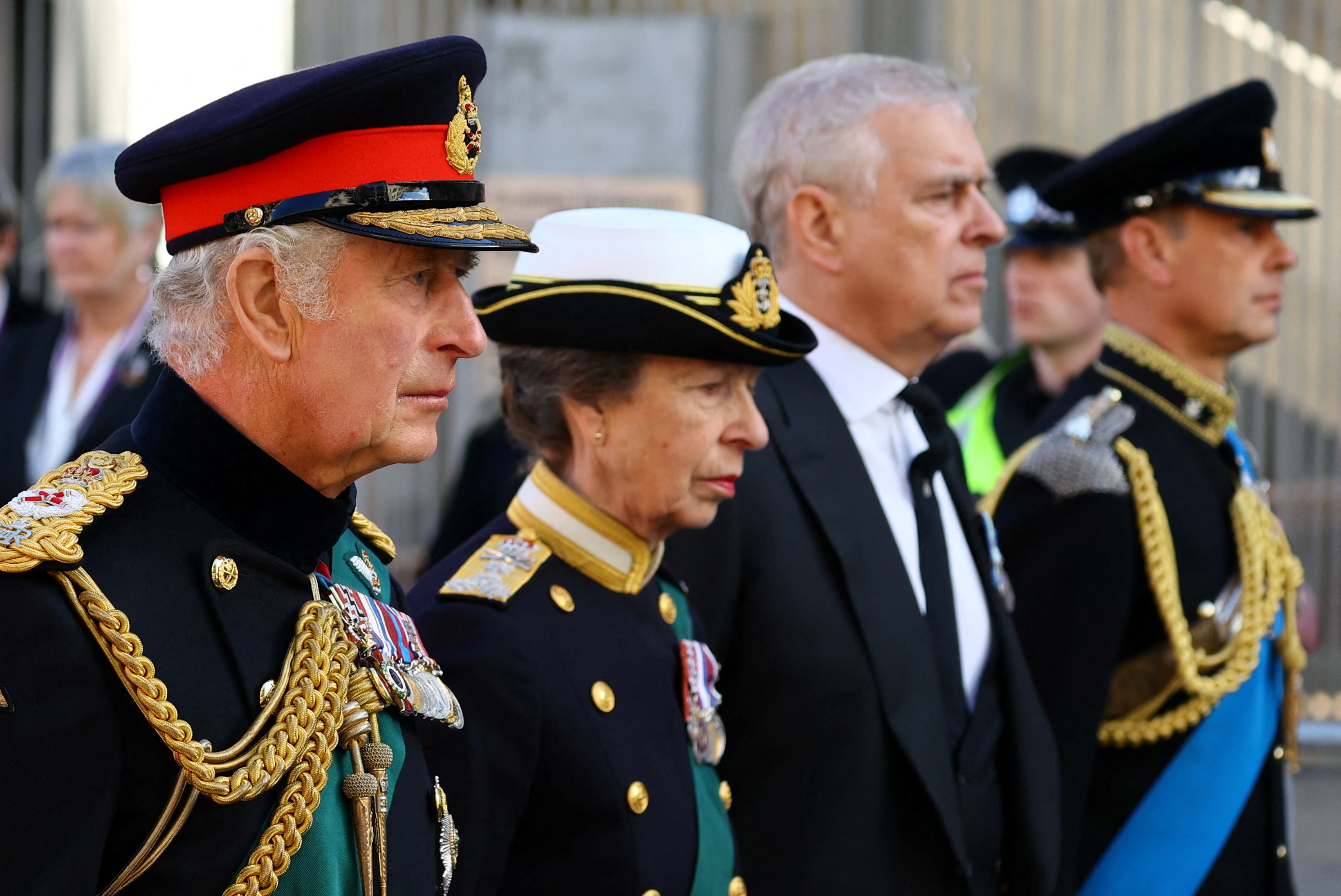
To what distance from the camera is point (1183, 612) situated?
3322mm

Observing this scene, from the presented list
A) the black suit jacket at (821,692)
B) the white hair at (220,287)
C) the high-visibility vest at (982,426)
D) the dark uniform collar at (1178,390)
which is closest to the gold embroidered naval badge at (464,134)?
the white hair at (220,287)

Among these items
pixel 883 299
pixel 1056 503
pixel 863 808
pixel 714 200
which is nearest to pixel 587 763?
pixel 863 808

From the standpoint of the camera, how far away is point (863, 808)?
105 inches

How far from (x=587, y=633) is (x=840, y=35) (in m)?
5.41

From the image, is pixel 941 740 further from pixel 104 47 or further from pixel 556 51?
pixel 104 47

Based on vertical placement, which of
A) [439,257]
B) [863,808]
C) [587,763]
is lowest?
[863,808]

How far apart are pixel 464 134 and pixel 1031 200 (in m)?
3.86

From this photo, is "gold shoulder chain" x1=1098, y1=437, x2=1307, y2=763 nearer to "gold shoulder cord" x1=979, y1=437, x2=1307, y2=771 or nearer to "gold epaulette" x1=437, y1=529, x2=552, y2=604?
"gold shoulder cord" x1=979, y1=437, x2=1307, y2=771

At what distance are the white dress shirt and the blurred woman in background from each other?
2707mm

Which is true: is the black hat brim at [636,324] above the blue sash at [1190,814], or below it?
above

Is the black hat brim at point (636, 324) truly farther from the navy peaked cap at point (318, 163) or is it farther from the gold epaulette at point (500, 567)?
the navy peaked cap at point (318, 163)

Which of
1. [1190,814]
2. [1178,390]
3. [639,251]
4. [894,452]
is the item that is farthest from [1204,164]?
[639,251]

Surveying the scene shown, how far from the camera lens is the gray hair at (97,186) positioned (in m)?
5.14

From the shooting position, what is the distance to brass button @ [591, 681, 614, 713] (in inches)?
89.0
